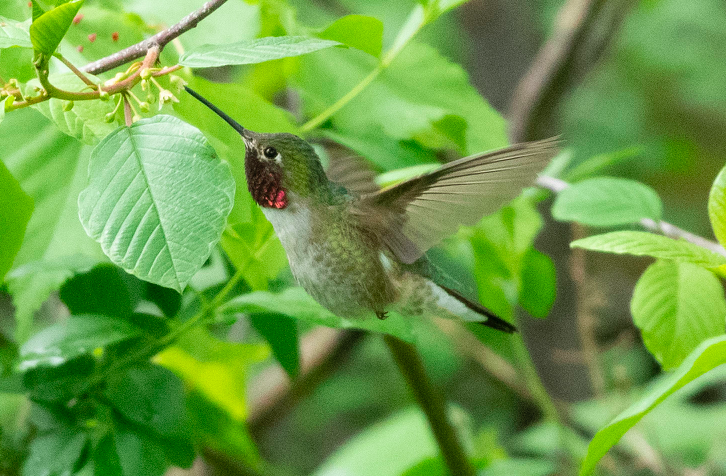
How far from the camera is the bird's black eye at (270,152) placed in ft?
2.51

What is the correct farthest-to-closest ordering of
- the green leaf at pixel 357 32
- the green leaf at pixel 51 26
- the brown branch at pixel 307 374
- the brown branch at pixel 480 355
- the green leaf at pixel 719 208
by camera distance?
the brown branch at pixel 480 355
the brown branch at pixel 307 374
the green leaf at pixel 357 32
the green leaf at pixel 719 208
the green leaf at pixel 51 26

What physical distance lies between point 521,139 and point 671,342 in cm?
114

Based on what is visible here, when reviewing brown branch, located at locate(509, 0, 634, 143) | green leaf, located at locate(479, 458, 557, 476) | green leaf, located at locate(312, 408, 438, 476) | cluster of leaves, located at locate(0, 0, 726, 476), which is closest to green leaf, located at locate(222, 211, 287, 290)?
cluster of leaves, located at locate(0, 0, 726, 476)

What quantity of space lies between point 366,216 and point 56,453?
1.59ft

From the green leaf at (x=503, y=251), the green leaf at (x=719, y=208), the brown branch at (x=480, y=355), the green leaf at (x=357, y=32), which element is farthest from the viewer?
the brown branch at (x=480, y=355)

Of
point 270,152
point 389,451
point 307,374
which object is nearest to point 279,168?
point 270,152

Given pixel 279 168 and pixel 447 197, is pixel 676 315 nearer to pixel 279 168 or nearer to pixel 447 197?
pixel 447 197

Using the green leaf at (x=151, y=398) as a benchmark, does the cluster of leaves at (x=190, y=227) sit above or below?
above

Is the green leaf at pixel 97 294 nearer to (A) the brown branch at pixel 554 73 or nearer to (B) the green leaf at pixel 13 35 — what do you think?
(B) the green leaf at pixel 13 35

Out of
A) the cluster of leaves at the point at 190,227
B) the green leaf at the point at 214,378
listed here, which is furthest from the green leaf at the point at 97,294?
the green leaf at the point at 214,378

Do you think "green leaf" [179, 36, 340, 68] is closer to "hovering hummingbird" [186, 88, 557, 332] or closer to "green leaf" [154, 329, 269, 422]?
"hovering hummingbird" [186, 88, 557, 332]

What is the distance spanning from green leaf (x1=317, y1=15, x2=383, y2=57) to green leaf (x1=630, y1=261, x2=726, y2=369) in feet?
1.47

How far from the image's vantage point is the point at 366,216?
0.87 meters

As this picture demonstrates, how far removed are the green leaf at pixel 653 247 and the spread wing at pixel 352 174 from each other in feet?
1.27
